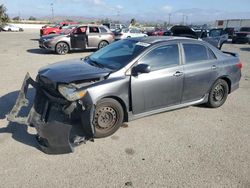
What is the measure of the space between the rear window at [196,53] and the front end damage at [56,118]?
2401 millimetres

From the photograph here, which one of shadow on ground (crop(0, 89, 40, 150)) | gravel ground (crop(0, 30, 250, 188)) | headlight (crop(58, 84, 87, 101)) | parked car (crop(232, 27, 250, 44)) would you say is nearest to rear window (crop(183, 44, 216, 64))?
gravel ground (crop(0, 30, 250, 188))

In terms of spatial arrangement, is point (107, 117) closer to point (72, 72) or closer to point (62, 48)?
point (72, 72)

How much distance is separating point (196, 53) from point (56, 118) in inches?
123

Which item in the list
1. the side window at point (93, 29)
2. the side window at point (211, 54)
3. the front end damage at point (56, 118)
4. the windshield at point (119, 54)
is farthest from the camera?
the side window at point (93, 29)

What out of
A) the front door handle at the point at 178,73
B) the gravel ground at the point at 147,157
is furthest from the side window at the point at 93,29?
the front door handle at the point at 178,73

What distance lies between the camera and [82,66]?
4.78 metres

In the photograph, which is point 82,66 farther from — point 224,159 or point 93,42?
point 93,42

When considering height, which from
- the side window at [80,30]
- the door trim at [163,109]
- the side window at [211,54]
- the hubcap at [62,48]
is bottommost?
the door trim at [163,109]

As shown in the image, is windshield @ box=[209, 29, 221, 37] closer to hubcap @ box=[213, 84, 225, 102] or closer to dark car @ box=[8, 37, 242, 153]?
hubcap @ box=[213, 84, 225, 102]

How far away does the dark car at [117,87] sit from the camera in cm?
398

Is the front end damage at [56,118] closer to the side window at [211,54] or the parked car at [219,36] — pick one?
the side window at [211,54]

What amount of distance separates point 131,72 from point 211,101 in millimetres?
2336

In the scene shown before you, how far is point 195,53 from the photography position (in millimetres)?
5422

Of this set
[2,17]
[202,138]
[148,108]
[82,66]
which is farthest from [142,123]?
[2,17]
